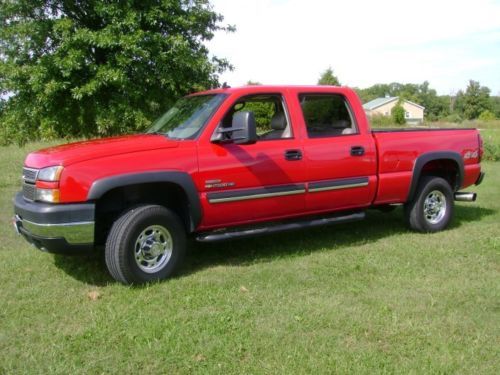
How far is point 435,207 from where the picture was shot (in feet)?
24.1

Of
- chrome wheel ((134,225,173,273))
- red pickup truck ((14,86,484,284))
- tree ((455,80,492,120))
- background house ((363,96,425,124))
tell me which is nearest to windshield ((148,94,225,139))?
red pickup truck ((14,86,484,284))

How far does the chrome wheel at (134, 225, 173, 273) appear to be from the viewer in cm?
505

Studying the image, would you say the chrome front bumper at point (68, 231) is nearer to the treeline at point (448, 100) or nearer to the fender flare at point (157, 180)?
the fender flare at point (157, 180)

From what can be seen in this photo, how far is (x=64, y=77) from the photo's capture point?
596 inches

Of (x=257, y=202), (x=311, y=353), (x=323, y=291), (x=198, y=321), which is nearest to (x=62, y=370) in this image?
(x=198, y=321)

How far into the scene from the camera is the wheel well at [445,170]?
7.31 metres

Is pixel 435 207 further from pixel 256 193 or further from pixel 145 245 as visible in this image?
pixel 145 245

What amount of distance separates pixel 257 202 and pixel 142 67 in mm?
10847

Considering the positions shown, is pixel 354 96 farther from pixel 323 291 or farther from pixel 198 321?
pixel 198 321

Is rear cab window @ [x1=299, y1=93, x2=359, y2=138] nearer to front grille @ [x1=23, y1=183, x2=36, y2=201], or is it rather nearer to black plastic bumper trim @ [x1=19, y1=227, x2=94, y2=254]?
black plastic bumper trim @ [x1=19, y1=227, x2=94, y2=254]

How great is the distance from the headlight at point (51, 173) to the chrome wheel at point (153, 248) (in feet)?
3.06

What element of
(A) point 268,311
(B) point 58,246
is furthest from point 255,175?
(B) point 58,246

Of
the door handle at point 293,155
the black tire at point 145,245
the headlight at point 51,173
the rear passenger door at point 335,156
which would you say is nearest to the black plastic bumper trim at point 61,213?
the headlight at point 51,173

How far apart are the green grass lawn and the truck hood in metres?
1.21
